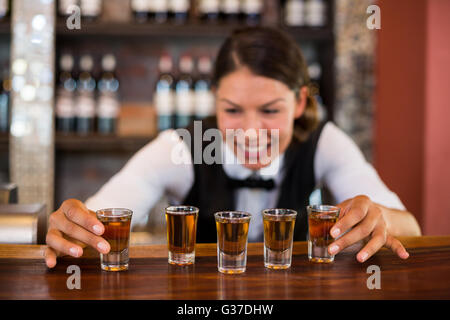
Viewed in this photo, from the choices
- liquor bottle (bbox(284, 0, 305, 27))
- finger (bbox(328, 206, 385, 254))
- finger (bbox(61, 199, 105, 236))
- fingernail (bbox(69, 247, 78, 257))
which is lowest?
fingernail (bbox(69, 247, 78, 257))

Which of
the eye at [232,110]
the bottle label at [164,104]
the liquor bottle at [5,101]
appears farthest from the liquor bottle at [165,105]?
the eye at [232,110]

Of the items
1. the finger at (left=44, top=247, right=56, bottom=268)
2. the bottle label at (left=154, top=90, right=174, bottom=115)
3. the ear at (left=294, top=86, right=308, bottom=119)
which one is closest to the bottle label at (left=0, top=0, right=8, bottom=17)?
the bottle label at (left=154, top=90, right=174, bottom=115)

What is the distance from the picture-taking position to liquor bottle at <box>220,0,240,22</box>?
2391mm

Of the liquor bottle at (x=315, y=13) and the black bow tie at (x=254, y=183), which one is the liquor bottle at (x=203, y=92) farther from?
the black bow tie at (x=254, y=183)

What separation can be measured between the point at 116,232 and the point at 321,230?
362 millimetres

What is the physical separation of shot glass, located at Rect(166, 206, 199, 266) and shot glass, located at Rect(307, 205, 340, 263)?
21cm

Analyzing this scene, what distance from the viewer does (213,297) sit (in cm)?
71

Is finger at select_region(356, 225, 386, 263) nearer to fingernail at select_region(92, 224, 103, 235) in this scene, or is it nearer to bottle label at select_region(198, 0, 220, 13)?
fingernail at select_region(92, 224, 103, 235)

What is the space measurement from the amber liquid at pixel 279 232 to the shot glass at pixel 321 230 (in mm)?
68

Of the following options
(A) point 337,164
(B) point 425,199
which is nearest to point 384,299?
(A) point 337,164

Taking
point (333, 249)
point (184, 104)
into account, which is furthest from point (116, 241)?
point (184, 104)

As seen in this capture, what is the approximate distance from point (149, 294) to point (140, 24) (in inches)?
71.7

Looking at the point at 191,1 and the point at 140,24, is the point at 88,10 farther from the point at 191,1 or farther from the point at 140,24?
the point at 191,1
